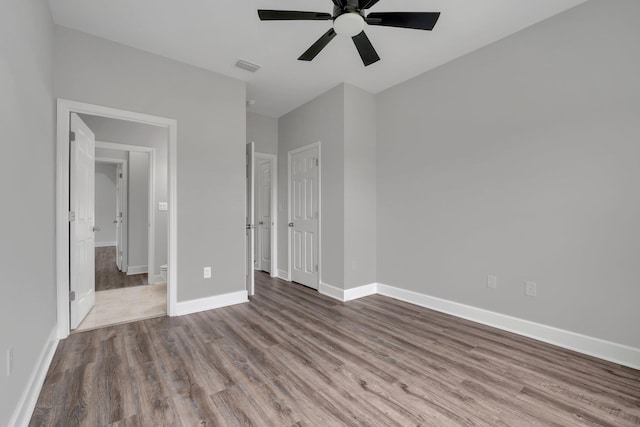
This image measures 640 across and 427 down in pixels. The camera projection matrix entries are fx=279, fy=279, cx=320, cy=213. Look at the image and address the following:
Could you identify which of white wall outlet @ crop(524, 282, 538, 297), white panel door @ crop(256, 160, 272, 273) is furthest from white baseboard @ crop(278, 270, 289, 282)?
white wall outlet @ crop(524, 282, 538, 297)

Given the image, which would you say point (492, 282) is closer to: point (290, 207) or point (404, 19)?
point (404, 19)

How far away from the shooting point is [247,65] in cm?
324

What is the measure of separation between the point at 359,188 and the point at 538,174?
196 centimetres

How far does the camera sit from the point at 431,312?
3262 mm

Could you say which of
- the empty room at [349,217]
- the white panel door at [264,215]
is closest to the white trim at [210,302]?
the empty room at [349,217]

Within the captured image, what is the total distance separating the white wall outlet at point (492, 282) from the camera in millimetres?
2822

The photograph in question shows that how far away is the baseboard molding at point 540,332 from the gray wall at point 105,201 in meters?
9.83

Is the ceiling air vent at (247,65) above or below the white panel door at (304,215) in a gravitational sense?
above

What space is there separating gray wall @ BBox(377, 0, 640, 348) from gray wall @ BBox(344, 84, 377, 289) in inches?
21.5

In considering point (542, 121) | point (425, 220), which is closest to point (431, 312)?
point (425, 220)

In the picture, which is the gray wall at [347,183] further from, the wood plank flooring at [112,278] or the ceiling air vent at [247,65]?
the wood plank flooring at [112,278]

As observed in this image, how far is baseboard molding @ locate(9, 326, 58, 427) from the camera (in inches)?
56.2

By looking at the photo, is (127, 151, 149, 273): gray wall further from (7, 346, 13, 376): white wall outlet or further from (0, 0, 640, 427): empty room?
(7, 346, 13, 376): white wall outlet

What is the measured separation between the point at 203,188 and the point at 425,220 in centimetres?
271
